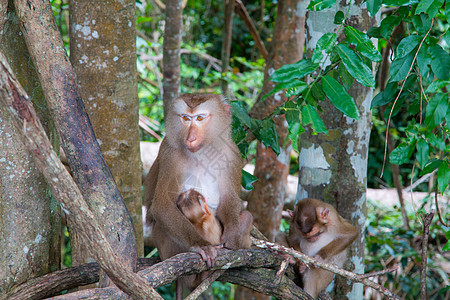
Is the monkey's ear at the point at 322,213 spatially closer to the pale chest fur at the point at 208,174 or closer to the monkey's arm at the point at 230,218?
the monkey's arm at the point at 230,218

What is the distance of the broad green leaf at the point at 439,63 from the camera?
218 centimetres

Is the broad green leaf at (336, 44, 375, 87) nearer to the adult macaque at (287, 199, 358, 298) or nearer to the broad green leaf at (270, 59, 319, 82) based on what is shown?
the broad green leaf at (270, 59, 319, 82)

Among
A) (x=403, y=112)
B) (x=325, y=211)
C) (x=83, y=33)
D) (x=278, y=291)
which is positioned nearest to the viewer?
(x=278, y=291)

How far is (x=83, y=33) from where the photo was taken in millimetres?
3000

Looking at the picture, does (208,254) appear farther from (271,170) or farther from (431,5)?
(271,170)

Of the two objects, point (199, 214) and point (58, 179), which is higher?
point (58, 179)

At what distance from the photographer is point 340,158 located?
10.7 ft

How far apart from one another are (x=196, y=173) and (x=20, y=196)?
1154mm

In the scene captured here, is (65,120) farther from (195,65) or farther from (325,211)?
(195,65)

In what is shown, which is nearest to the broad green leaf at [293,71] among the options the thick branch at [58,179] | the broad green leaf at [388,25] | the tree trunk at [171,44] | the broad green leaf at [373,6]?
the broad green leaf at [373,6]

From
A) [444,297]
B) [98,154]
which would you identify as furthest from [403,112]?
[98,154]

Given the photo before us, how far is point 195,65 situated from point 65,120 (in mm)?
8345

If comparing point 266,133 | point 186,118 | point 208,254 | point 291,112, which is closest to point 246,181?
point 266,133

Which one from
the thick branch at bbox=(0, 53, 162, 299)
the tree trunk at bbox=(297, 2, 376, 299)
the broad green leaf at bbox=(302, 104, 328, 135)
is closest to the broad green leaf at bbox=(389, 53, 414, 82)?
the broad green leaf at bbox=(302, 104, 328, 135)
